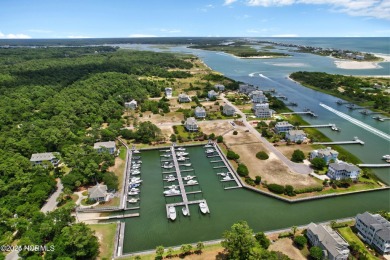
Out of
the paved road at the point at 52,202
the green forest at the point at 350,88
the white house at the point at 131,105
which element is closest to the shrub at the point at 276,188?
the paved road at the point at 52,202

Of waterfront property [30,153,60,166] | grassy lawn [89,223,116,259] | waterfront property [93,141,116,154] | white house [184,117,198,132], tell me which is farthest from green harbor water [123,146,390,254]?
white house [184,117,198,132]

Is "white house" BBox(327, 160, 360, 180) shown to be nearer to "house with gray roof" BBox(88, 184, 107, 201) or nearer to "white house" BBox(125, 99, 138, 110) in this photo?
"house with gray roof" BBox(88, 184, 107, 201)

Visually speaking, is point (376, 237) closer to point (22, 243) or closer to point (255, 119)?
point (22, 243)

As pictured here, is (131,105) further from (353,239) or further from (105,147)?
(353,239)

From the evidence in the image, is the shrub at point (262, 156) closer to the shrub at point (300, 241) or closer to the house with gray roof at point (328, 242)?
the house with gray roof at point (328, 242)

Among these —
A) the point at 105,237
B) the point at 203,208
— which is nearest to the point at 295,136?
the point at 203,208

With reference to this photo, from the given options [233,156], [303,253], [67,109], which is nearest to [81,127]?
[67,109]
